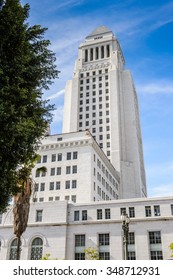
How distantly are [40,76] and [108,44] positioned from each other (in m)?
100

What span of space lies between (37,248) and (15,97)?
112 feet

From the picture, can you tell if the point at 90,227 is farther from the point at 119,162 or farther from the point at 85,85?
the point at 85,85

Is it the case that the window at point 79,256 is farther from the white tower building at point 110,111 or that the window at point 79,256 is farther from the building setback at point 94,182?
the white tower building at point 110,111

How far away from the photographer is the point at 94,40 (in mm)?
113312

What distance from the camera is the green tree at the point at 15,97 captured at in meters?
13.0

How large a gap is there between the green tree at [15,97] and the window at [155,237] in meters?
28.7

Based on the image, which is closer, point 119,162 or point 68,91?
point 119,162

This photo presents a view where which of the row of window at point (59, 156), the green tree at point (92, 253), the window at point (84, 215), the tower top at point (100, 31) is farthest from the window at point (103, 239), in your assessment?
the tower top at point (100, 31)

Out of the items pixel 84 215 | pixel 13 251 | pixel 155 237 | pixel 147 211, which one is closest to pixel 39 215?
pixel 13 251

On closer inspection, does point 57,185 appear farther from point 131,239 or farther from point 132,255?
point 132,255

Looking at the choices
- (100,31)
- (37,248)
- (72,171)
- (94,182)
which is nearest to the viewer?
(37,248)

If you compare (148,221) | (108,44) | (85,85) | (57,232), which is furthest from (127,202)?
(108,44)

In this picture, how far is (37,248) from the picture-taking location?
137 feet

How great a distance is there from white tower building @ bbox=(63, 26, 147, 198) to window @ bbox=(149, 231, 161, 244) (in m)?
39.5
